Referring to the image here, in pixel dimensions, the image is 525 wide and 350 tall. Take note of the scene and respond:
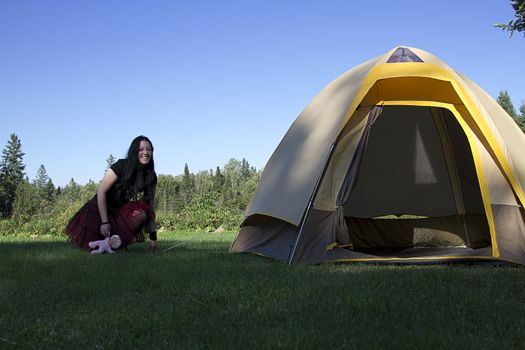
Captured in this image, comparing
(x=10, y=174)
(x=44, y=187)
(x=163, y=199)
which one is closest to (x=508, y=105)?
(x=163, y=199)

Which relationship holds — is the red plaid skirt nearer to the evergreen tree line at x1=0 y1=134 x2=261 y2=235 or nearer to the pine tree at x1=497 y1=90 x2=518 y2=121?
the evergreen tree line at x1=0 y1=134 x2=261 y2=235

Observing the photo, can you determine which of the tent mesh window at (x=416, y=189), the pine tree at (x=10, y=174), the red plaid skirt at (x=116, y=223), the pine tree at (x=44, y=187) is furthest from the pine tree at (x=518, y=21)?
the pine tree at (x=44, y=187)

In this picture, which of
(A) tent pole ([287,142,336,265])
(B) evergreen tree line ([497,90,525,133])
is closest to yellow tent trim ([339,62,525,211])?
(A) tent pole ([287,142,336,265])

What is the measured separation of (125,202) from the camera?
16.7 ft

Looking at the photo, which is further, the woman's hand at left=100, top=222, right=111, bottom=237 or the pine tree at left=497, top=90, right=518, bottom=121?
the pine tree at left=497, top=90, right=518, bottom=121

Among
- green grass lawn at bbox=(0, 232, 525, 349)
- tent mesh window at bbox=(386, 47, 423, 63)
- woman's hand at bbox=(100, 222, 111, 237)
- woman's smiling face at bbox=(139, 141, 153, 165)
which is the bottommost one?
green grass lawn at bbox=(0, 232, 525, 349)

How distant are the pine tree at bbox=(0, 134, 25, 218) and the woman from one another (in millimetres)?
44650

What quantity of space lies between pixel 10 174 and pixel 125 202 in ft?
167

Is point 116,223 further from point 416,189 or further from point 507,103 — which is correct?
point 507,103

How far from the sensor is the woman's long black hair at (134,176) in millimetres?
4922

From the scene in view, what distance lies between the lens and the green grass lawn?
225 centimetres

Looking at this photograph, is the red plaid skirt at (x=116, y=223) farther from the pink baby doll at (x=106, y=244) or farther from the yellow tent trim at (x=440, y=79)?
the yellow tent trim at (x=440, y=79)

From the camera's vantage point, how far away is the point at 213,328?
95.0 inches

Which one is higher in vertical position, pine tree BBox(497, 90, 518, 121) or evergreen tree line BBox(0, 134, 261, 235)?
pine tree BBox(497, 90, 518, 121)
